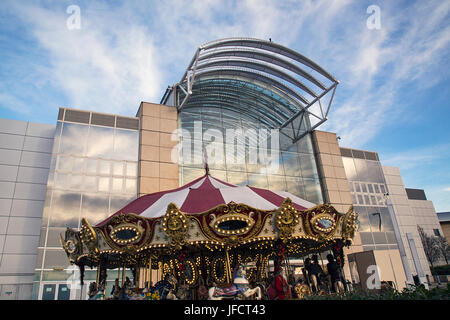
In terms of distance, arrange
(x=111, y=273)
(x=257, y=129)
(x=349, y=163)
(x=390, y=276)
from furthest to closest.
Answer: (x=349, y=163)
(x=257, y=129)
(x=111, y=273)
(x=390, y=276)

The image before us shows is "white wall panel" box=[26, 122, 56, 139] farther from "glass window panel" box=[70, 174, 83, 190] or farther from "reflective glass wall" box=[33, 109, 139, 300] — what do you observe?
"glass window panel" box=[70, 174, 83, 190]

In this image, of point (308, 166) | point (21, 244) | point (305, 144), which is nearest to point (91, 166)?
point (21, 244)

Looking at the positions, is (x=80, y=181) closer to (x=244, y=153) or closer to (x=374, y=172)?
(x=244, y=153)

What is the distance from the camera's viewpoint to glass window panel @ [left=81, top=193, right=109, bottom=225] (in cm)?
1859

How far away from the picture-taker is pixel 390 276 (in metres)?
15.0

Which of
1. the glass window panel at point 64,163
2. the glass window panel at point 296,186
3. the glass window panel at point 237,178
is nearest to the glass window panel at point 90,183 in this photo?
the glass window panel at point 64,163

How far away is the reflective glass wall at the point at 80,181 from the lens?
17.0 metres

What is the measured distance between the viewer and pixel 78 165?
1947 centimetres

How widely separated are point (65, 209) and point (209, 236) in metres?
11.6

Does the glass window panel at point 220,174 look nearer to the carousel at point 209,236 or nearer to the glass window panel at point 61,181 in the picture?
the carousel at point 209,236
